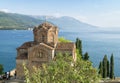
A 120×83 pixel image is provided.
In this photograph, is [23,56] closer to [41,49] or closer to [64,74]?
[41,49]

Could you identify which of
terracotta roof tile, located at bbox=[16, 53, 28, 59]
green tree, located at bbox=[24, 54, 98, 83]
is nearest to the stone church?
terracotta roof tile, located at bbox=[16, 53, 28, 59]

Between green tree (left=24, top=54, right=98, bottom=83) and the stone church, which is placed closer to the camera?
green tree (left=24, top=54, right=98, bottom=83)

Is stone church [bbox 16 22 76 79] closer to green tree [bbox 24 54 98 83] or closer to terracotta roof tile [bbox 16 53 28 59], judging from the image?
terracotta roof tile [bbox 16 53 28 59]

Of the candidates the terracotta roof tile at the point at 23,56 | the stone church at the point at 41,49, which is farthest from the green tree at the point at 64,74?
the terracotta roof tile at the point at 23,56

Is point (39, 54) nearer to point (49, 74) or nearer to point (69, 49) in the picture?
point (69, 49)

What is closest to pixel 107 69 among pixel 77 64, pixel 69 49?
pixel 69 49

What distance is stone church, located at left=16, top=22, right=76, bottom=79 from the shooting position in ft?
135

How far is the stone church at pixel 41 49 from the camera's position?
4109 cm

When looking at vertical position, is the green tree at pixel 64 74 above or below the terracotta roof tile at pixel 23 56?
above

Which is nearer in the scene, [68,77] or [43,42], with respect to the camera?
[68,77]

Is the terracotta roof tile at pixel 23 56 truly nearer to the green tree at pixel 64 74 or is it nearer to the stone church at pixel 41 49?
the stone church at pixel 41 49

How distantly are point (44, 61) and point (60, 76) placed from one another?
22.9 meters

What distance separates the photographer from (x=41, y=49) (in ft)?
134

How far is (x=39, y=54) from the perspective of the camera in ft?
135
